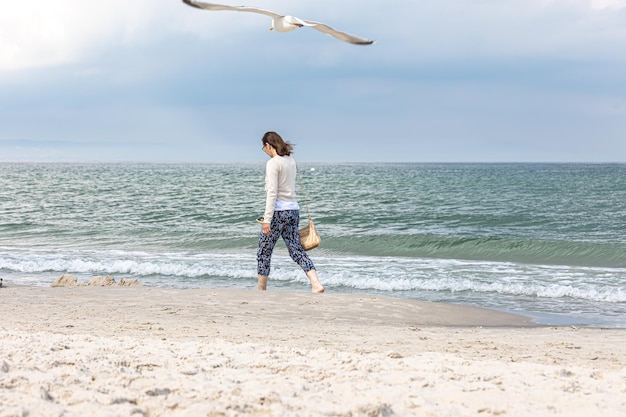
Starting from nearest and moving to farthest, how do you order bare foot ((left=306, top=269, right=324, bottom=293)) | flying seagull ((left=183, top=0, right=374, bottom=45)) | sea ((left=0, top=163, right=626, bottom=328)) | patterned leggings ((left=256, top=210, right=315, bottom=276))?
flying seagull ((left=183, top=0, right=374, bottom=45))
patterned leggings ((left=256, top=210, right=315, bottom=276))
bare foot ((left=306, top=269, right=324, bottom=293))
sea ((left=0, top=163, right=626, bottom=328))

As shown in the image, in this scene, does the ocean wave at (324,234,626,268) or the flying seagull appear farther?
the ocean wave at (324,234,626,268)

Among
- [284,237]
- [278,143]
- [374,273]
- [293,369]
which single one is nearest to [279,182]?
[278,143]

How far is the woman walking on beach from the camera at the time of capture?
7.94 meters

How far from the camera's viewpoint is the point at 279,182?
26.2 feet

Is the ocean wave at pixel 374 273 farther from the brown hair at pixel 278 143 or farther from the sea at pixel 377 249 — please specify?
the brown hair at pixel 278 143

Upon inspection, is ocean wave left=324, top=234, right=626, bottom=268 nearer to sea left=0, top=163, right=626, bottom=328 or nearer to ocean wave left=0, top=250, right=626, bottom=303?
sea left=0, top=163, right=626, bottom=328

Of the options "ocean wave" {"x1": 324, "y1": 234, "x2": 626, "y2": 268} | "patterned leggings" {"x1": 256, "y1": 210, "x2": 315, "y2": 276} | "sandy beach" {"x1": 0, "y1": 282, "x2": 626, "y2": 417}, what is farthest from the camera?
"ocean wave" {"x1": 324, "y1": 234, "x2": 626, "y2": 268}

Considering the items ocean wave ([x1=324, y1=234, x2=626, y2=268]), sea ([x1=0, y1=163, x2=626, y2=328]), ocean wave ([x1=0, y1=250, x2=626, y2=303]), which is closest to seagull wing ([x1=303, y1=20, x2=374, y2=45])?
sea ([x1=0, y1=163, x2=626, y2=328])

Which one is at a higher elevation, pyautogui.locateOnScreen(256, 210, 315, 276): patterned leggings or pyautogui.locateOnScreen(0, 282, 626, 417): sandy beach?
pyautogui.locateOnScreen(256, 210, 315, 276): patterned leggings

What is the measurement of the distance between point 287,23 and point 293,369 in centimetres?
383

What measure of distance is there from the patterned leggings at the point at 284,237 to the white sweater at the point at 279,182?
0.11m

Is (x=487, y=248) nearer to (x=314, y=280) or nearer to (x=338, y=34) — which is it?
(x=314, y=280)

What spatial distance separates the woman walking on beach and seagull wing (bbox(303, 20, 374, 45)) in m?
1.47

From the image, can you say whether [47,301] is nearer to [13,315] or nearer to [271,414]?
[13,315]
